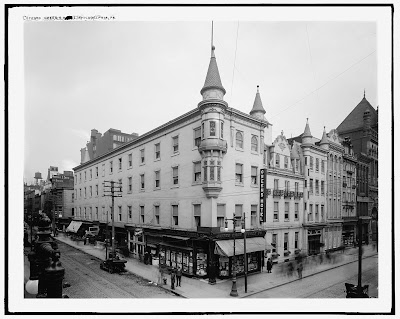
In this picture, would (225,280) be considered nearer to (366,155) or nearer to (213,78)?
(366,155)

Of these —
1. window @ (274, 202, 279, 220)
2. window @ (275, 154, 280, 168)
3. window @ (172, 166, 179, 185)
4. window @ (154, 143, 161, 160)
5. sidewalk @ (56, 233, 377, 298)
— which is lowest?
sidewalk @ (56, 233, 377, 298)

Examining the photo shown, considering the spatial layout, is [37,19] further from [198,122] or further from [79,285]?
[79,285]

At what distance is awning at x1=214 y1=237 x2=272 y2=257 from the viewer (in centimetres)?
1440

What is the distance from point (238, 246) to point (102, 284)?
7.60 metres

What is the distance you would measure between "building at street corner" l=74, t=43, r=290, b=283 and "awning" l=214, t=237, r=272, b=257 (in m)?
0.06

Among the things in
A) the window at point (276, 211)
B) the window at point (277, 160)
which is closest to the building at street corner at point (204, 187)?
the window at point (276, 211)

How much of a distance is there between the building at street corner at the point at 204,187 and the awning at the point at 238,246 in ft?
0.18

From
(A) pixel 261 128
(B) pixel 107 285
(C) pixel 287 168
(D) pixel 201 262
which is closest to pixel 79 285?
(B) pixel 107 285

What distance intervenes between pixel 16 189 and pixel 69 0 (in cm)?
587

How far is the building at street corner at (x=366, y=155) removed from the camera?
30.5 feet

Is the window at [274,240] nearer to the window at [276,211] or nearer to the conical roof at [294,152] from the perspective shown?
the window at [276,211]

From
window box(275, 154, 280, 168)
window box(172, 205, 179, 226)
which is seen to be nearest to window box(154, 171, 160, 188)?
window box(172, 205, 179, 226)

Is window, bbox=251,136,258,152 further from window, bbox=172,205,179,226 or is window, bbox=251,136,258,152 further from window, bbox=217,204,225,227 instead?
window, bbox=172,205,179,226

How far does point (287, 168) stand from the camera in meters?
20.1
